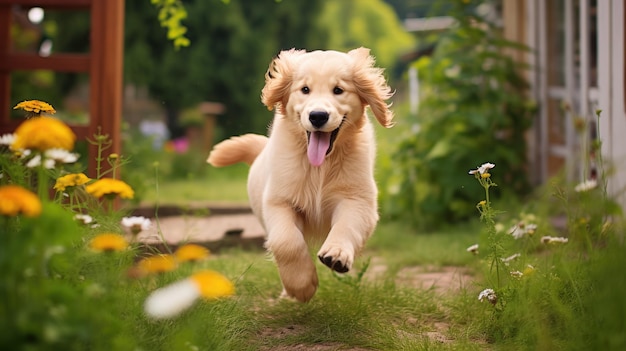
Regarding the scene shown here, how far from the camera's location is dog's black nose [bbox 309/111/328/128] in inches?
135

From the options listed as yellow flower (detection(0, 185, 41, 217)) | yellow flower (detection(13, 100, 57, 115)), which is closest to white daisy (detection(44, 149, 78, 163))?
yellow flower (detection(13, 100, 57, 115))

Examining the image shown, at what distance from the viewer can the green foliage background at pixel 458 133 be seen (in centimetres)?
709

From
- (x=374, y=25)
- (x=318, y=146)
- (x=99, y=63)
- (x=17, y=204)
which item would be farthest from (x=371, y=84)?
(x=374, y=25)

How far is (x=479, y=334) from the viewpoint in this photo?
3402mm

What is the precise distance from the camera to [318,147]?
361 cm

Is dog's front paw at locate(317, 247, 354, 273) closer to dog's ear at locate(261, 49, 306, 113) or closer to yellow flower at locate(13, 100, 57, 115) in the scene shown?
dog's ear at locate(261, 49, 306, 113)

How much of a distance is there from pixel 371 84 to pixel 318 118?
0.40 m

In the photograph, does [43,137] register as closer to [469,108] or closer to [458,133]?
[458,133]

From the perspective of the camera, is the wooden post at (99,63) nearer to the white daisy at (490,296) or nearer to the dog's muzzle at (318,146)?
the dog's muzzle at (318,146)

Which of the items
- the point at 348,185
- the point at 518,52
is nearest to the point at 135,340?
the point at 348,185

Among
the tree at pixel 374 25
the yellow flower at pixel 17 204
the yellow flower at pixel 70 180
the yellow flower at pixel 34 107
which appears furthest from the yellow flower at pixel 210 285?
the tree at pixel 374 25

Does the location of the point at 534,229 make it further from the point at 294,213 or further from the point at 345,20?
the point at 345,20

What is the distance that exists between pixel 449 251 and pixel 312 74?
2.42 m

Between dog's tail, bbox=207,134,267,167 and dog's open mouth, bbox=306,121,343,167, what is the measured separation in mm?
1075
